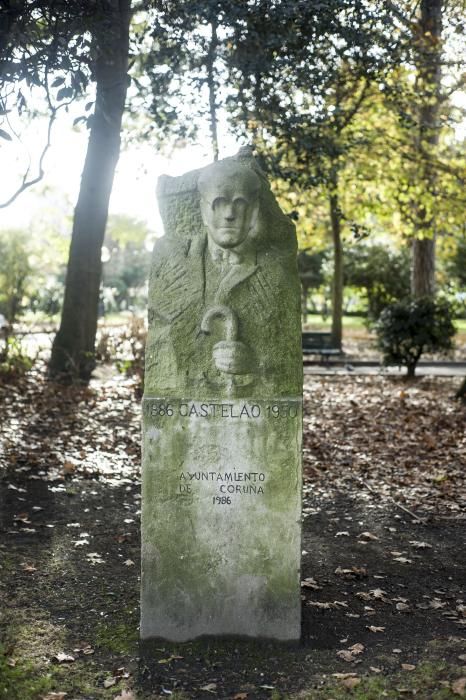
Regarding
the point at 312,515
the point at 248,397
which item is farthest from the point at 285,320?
the point at 312,515

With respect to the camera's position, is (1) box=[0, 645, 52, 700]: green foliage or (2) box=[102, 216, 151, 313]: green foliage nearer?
(1) box=[0, 645, 52, 700]: green foliage

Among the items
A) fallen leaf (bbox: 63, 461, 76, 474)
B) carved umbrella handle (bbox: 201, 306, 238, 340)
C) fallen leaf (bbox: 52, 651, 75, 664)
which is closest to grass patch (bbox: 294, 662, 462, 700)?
fallen leaf (bbox: 52, 651, 75, 664)

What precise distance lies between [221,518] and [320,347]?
1869cm

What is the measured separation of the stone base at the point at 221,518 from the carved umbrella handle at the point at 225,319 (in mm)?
417

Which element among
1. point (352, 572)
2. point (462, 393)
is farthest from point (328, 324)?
point (352, 572)

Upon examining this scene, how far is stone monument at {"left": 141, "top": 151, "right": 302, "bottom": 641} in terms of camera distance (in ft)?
15.6

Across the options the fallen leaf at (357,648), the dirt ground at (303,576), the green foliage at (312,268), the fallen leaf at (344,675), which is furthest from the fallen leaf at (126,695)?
the green foliage at (312,268)

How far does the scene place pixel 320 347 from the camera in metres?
23.3

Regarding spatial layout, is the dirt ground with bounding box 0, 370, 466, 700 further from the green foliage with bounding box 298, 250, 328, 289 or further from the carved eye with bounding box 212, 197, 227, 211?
the green foliage with bounding box 298, 250, 328, 289

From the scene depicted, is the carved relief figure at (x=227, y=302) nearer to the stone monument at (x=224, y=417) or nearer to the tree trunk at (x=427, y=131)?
the stone monument at (x=224, y=417)

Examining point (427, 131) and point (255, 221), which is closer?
point (255, 221)

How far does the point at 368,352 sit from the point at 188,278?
76.7ft

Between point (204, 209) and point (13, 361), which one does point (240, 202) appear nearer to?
point (204, 209)

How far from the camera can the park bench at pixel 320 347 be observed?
22.8 m
